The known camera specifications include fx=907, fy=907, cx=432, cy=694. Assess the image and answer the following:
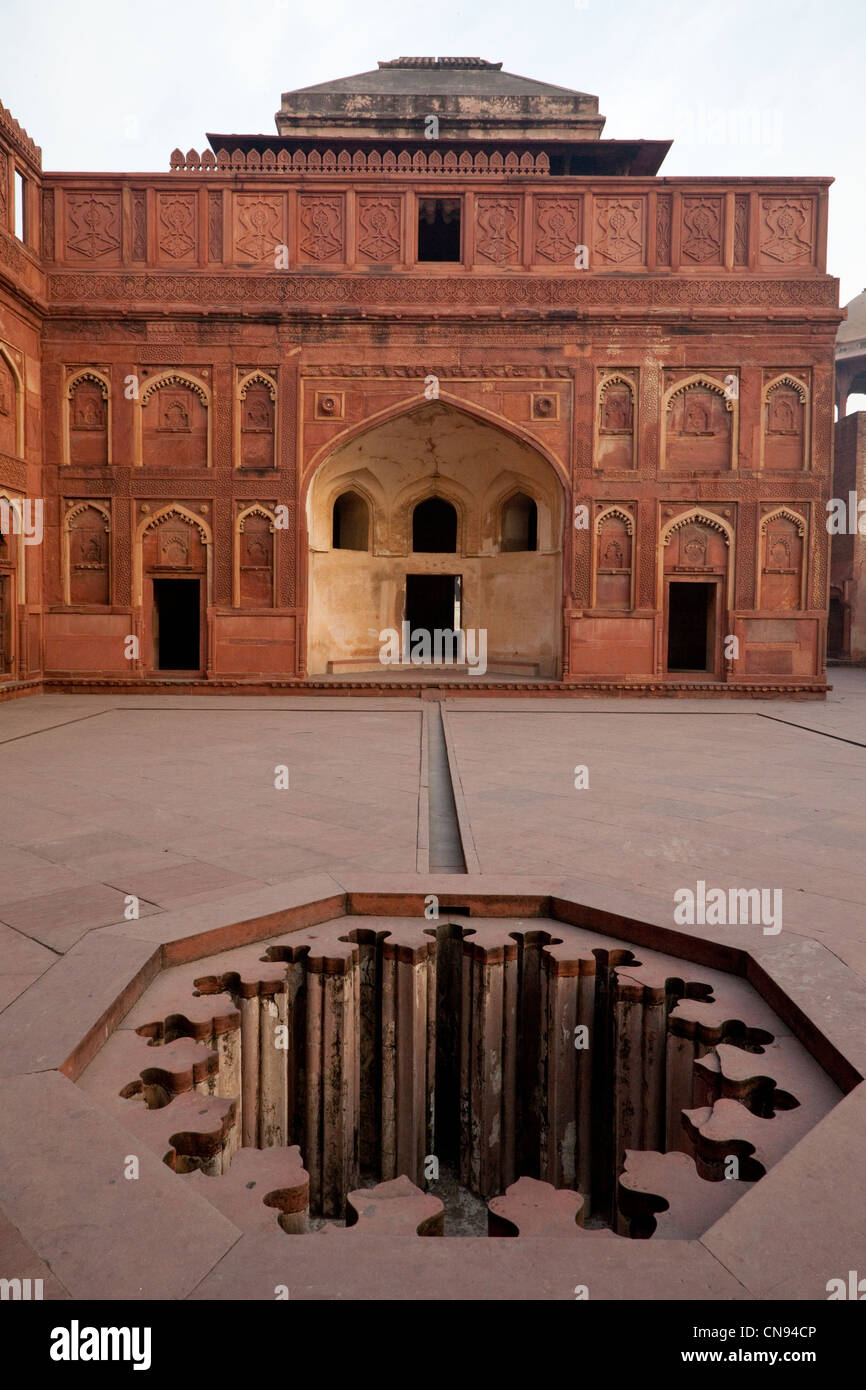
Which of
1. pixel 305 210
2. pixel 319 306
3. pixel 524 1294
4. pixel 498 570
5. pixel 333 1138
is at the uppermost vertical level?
pixel 305 210

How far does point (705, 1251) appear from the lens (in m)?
1.49

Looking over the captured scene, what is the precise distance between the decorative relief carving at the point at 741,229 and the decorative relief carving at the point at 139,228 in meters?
7.75

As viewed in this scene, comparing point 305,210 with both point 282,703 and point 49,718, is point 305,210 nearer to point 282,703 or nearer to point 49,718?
point 282,703

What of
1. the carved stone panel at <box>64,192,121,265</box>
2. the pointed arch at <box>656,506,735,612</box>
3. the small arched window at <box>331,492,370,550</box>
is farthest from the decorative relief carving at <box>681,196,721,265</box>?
the carved stone panel at <box>64,192,121,265</box>

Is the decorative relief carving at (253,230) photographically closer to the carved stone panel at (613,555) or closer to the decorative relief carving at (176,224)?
the decorative relief carving at (176,224)

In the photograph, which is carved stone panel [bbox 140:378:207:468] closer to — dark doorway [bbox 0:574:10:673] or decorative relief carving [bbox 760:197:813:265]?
dark doorway [bbox 0:574:10:673]

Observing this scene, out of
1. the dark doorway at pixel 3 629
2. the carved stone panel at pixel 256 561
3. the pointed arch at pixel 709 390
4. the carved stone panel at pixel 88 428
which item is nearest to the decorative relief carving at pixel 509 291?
the pointed arch at pixel 709 390

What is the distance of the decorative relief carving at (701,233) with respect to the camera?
1198cm

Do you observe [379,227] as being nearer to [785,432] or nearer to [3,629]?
[785,432]

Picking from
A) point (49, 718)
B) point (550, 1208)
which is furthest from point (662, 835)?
point (49, 718)

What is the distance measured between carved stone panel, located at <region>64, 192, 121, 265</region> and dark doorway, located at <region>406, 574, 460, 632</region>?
6.47m

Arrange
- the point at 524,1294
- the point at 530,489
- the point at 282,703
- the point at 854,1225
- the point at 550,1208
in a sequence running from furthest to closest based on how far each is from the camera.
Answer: the point at 530,489 → the point at 282,703 → the point at 550,1208 → the point at 854,1225 → the point at 524,1294

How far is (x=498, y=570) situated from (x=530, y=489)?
4.55 feet

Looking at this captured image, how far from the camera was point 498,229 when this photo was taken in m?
12.1
